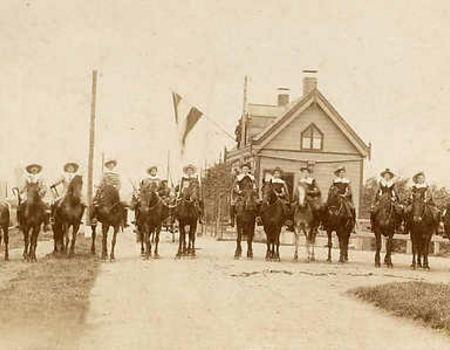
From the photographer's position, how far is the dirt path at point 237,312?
352 inches

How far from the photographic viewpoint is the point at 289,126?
38438mm

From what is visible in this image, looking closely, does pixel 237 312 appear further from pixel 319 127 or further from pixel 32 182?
pixel 319 127

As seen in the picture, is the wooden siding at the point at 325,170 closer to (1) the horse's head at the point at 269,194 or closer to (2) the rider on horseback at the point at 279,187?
(2) the rider on horseback at the point at 279,187

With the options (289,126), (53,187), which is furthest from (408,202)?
(289,126)

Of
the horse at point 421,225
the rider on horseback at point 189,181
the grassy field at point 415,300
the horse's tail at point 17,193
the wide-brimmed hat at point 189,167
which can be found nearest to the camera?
the grassy field at point 415,300

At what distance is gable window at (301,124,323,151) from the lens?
38750mm

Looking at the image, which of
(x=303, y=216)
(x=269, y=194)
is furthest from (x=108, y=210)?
(x=303, y=216)

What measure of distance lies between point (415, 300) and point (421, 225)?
28.2ft

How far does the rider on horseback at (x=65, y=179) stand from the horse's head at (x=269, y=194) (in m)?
4.75

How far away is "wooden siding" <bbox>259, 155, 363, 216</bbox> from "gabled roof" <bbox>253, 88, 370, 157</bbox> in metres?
0.91

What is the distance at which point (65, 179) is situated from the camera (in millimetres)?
19719

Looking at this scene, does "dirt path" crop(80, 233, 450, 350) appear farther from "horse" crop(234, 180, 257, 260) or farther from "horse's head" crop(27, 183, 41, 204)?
"horse" crop(234, 180, 257, 260)

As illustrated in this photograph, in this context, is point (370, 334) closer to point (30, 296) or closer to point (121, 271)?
point (30, 296)

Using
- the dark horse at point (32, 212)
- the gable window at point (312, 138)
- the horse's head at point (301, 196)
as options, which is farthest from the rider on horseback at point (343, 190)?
the gable window at point (312, 138)
